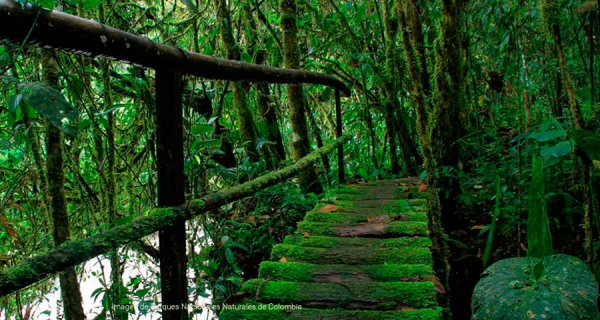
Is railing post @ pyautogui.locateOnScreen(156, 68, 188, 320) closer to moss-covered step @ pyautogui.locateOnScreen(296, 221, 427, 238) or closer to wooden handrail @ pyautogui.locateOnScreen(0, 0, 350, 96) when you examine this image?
wooden handrail @ pyautogui.locateOnScreen(0, 0, 350, 96)

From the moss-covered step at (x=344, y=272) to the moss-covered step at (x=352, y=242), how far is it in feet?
0.82

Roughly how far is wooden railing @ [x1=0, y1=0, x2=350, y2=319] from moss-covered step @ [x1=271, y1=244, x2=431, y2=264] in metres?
0.36

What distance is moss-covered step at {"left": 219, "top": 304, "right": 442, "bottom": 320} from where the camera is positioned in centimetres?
154

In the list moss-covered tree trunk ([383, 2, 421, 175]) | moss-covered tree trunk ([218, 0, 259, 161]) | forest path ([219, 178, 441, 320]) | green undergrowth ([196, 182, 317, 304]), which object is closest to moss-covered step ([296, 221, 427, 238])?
forest path ([219, 178, 441, 320])

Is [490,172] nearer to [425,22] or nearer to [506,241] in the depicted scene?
[506,241]

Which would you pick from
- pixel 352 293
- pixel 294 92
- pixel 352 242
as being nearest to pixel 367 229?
pixel 352 242

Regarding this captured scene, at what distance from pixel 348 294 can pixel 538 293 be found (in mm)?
749

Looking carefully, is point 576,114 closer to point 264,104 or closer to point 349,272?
point 349,272

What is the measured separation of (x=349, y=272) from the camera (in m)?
1.88

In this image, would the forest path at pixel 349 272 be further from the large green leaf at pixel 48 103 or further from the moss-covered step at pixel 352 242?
the large green leaf at pixel 48 103

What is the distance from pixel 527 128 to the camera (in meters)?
2.98

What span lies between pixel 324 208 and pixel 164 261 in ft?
5.26

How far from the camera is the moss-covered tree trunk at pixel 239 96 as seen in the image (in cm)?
443

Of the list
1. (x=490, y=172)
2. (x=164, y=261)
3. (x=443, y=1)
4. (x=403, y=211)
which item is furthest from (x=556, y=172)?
(x=164, y=261)
